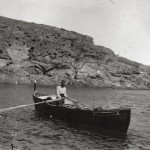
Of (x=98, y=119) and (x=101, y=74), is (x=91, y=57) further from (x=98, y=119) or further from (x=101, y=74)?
(x=98, y=119)

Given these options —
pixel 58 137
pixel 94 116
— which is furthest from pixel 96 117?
pixel 58 137

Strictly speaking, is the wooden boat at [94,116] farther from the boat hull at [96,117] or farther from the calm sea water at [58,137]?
the calm sea water at [58,137]

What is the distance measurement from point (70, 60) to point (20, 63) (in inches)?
778

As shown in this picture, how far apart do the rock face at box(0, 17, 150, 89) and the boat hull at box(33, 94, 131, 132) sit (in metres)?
75.4

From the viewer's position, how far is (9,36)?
109 metres

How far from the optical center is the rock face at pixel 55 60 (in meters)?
101

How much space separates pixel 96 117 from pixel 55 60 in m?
87.2

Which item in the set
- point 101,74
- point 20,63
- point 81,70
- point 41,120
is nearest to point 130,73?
point 101,74

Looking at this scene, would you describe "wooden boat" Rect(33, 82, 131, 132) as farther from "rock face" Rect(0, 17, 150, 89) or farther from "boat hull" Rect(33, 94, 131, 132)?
"rock face" Rect(0, 17, 150, 89)

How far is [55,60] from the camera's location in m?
107

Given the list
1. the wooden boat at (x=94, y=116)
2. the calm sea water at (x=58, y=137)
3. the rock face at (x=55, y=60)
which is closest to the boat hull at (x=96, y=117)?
the wooden boat at (x=94, y=116)

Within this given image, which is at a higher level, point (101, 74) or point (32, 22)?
point (32, 22)

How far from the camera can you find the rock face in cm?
10106

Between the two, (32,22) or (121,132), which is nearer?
(121,132)
